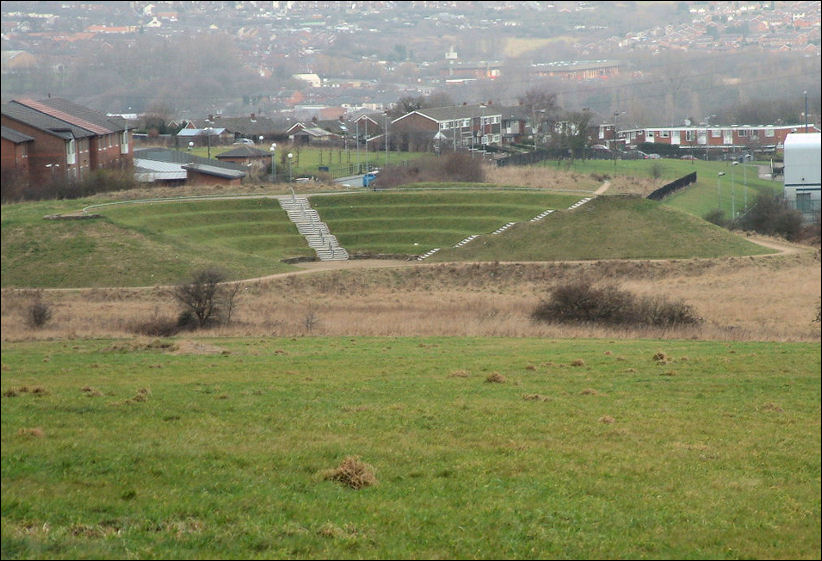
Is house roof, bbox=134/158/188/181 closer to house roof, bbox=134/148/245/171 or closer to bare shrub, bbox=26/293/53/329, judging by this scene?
house roof, bbox=134/148/245/171

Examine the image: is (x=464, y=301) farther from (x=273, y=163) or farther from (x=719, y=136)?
(x=273, y=163)

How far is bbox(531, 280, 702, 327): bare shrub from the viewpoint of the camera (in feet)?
80.1

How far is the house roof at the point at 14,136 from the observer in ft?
40.0

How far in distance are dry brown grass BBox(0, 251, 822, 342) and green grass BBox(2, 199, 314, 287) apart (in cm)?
241

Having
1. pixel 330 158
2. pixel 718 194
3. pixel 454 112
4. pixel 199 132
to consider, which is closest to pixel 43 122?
pixel 199 132

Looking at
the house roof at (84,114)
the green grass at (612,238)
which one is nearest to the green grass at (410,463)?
the house roof at (84,114)

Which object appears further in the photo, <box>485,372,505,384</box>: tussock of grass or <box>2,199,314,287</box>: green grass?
<box>2,199,314,287</box>: green grass

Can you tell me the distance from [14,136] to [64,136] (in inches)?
349

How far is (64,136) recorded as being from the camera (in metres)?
21.8

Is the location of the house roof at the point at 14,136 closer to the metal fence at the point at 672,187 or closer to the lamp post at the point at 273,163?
the metal fence at the point at 672,187

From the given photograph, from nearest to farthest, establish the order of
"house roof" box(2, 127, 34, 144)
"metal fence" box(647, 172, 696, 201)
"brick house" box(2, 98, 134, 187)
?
"house roof" box(2, 127, 34, 144) < "brick house" box(2, 98, 134, 187) < "metal fence" box(647, 172, 696, 201)

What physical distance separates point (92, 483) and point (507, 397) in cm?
648

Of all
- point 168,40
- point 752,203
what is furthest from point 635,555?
point 752,203

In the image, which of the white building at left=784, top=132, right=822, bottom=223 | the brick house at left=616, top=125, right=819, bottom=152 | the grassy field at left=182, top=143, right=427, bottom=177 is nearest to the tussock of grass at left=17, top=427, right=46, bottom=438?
the white building at left=784, top=132, right=822, bottom=223
